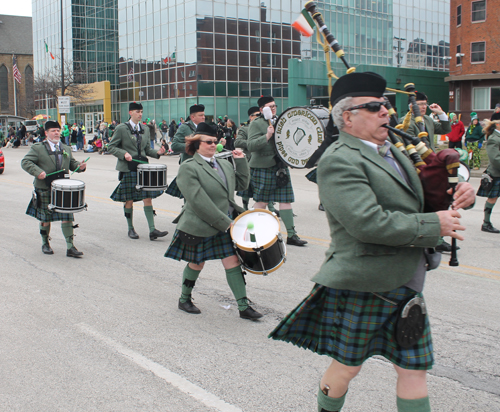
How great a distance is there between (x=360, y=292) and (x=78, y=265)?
17.2 feet

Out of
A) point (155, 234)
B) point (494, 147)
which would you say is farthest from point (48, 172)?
point (494, 147)

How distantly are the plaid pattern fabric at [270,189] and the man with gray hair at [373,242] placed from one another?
17.1 ft

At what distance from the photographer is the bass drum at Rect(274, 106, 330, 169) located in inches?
286

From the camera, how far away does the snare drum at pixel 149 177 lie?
825cm

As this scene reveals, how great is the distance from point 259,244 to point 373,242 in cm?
233

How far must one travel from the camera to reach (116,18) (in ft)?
186

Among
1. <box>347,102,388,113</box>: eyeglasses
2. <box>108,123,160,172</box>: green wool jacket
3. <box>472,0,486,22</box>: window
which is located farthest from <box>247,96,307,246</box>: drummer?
<box>472,0,486,22</box>: window

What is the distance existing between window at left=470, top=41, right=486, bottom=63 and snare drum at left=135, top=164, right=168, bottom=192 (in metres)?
38.3

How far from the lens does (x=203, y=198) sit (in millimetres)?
4746

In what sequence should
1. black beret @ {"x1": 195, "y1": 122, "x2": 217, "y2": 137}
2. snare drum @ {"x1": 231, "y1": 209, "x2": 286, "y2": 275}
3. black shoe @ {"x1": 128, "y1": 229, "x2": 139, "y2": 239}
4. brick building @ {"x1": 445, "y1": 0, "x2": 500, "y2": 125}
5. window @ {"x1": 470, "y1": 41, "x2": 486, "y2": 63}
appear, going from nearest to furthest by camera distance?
snare drum @ {"x1": 231, "y1": 209, "x2": 286, "y2": 275}
black beret @ {"x1": 195, "y1": 122, "x2": 217, "y2": 137}
black shoe @ {"x1": 128, "y1": 229, "x2": 139, "y2": 239}
brick building @ {"x1": 445, "y1": 0, "x2": 500, "y2": 125}
window @ {"x1": 470, "y1": 41, "x2": 486, "y2": 63}

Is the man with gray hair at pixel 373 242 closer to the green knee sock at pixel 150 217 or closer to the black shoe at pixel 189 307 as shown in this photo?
the black shoe at pixel 189 307

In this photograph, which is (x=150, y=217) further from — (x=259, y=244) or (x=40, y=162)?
(x=259, y=244)

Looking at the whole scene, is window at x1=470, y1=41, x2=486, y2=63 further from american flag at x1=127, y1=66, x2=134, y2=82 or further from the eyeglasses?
the eyeglasses

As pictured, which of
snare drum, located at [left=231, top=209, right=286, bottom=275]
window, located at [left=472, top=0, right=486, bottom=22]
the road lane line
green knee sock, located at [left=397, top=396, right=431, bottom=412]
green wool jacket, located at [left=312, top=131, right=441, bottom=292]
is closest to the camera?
green wool jacket, located at [left=312, top=131, right=441, bottom=292]
